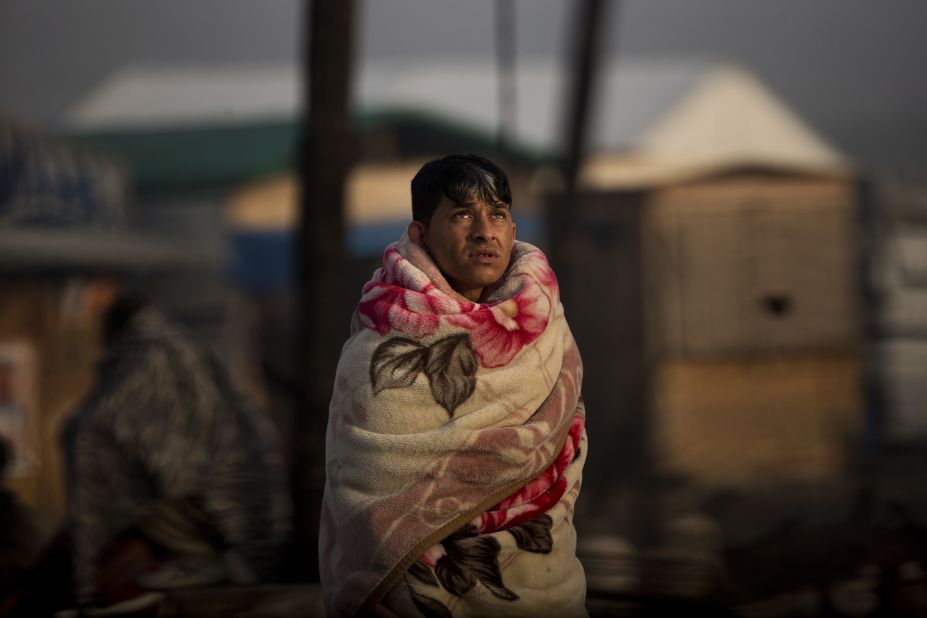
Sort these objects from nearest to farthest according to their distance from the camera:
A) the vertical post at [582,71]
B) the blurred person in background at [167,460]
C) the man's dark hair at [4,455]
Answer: the blurred person in background at [167,460] < the man's dark hair at [4,455] < the vertical post at [582,71]

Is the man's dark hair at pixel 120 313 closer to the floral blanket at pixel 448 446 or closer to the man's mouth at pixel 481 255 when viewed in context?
the floral blanket at pixel 448 446

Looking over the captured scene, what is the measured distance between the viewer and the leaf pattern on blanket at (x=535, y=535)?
273 cm

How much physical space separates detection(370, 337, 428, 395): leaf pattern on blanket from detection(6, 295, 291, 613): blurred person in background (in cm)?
251

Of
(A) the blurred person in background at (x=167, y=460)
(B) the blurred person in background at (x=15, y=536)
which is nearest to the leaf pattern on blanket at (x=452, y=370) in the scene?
(A) the blurred person in background at (x=167, y=460)

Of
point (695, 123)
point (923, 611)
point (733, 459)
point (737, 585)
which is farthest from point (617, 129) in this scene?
point (923, 611)

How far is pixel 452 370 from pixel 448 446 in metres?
0.14

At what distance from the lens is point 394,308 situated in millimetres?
2695

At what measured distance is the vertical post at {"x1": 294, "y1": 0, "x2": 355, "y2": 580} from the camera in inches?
232

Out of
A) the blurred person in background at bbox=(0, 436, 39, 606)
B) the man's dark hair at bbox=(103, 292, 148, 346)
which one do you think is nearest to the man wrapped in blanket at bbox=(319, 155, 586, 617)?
the man's dark hair at bbox=(103, 292, 148, 346)

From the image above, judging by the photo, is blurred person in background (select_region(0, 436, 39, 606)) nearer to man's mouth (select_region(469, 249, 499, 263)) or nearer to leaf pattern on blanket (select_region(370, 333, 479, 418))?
leaf pattern on blanket (select_region(370, 333, 479, 418))

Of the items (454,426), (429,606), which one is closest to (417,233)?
(454,426)

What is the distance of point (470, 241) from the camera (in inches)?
108

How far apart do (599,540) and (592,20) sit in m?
4.42

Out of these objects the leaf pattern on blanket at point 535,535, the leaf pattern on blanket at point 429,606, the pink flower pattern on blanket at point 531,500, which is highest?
the pink flower pattern on blanket at point 531,500
